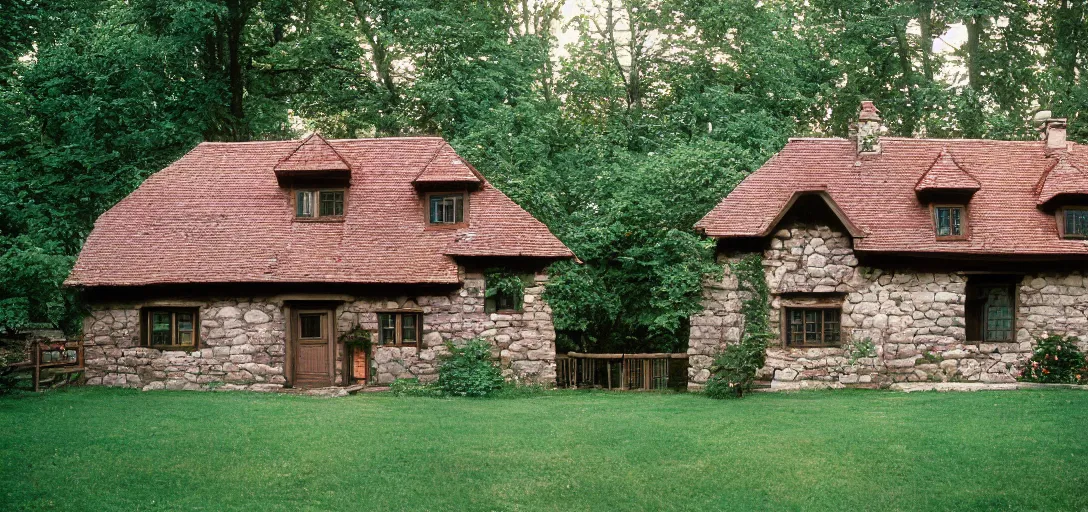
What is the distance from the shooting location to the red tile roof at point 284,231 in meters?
21.6

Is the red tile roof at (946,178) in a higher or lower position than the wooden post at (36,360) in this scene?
higher

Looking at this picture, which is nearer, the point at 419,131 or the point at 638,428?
the point at 638,428

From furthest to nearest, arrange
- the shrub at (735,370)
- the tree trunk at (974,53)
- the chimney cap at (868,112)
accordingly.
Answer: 1. the tree trunk at (974,53)
2. the chimney cap at (868,112)
3. the shrub at (735,370)

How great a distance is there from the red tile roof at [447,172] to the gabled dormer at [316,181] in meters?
1.84

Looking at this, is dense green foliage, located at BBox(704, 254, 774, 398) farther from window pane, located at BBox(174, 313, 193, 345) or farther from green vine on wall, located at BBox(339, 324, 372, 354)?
window pane, located at BBox(174, 313, 193, 345)

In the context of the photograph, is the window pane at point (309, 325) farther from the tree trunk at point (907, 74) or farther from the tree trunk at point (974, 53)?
the tree trunk at point (974, 53)

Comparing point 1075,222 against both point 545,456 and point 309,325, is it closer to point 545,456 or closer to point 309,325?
point 545,456

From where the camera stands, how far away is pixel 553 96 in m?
32.5

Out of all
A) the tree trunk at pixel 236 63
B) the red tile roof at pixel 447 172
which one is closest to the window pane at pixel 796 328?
the red tile roof at pixel 447 172

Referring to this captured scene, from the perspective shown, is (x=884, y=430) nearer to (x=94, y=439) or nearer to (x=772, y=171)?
(x=772, y=171)

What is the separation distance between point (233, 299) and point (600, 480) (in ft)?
40.4

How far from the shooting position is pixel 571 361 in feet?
75.8

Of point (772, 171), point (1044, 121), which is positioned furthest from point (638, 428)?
point (1044, 121)

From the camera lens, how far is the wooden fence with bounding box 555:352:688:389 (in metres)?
22.8
